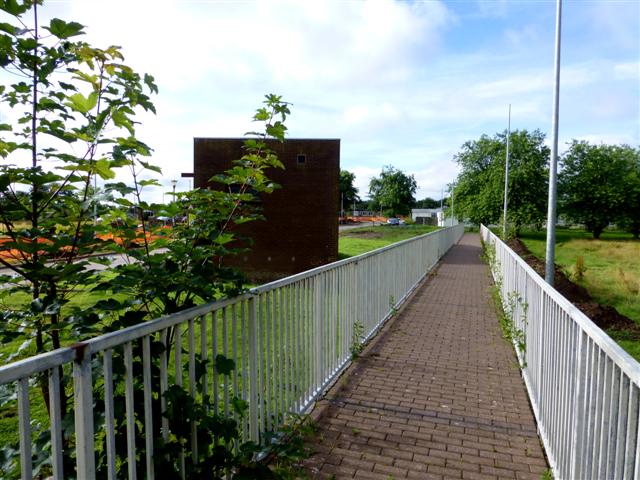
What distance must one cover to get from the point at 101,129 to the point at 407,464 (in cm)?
291

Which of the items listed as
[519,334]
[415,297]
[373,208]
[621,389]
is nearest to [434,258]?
[415,297]

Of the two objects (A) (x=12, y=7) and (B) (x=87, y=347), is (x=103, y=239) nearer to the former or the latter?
(B) (x=87, y=347)

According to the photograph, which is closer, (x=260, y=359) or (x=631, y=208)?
(x=260, y=359)

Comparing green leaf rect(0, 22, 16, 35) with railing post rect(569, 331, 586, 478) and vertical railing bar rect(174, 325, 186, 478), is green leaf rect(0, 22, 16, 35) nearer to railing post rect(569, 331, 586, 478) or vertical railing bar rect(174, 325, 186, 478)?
vertical railing bar rect(174, 325, 186, 478)

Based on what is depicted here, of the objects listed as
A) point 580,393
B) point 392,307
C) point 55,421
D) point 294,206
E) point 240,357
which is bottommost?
point 392,307

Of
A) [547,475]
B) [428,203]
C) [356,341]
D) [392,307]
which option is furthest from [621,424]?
[428,203]

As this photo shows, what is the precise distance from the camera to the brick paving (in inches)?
136

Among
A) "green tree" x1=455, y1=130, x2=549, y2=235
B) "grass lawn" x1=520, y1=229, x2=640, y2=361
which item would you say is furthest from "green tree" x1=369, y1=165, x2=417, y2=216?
"grass lawn" x1=520, y1=229, x2=640, y2=361

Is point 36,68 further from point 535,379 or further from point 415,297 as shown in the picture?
point 415,297

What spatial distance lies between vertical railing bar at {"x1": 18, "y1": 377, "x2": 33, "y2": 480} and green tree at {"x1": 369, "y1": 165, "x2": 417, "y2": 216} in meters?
83.7

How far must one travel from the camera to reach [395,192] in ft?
277

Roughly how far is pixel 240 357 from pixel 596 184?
5334 cm

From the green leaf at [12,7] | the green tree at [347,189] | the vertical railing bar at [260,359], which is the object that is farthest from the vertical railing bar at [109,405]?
the green tree at [347,189]

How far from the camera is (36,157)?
223 cm
